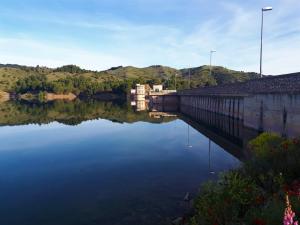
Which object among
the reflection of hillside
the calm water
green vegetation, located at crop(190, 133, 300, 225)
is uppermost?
green vegetation, located at crop(190, 133, 300, 225)

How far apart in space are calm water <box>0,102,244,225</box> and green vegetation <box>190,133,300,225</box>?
4.43m

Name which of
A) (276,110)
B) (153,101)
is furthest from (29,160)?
(153,101)

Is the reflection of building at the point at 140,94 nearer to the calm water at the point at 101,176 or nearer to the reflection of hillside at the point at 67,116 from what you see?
the reflection of hillside at the point at 67,116

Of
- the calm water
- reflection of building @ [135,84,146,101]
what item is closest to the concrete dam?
the calm water

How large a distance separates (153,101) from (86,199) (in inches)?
5025

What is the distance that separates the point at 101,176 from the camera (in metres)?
26.5

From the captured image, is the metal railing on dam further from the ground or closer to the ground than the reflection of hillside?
further from the ground

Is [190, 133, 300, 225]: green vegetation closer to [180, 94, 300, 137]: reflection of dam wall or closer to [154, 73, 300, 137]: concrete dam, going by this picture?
[180, 94, 300, 137]: reflection of dam wall

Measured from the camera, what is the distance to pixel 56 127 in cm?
6072

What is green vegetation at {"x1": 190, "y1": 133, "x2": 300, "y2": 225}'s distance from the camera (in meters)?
9.38

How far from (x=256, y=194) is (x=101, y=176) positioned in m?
15.8

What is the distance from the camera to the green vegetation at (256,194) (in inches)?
369

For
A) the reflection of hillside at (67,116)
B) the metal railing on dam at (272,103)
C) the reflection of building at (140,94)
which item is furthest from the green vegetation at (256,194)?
the reflection of building at (140,94)

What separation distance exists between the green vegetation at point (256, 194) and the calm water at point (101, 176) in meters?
4.43
